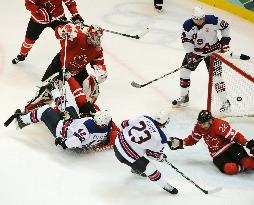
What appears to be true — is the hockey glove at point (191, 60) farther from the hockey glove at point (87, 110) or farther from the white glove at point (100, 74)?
the hockey glove at point (87, 110)

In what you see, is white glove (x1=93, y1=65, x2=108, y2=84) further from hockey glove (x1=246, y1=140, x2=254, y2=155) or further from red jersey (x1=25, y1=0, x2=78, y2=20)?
hockey glove (x1=246, y1=140, x2=254, y2=155)

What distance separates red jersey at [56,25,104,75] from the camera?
3764 millimetres

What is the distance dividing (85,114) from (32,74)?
1115 mm

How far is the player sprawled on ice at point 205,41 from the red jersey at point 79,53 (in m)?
0.64

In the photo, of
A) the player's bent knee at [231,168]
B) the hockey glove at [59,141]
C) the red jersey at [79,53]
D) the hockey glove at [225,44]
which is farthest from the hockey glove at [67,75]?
the player's bent knee at [231,168]

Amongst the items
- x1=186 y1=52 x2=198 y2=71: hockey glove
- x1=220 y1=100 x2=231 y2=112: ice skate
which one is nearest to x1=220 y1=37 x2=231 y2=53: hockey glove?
x1=186 y1=52 x2=198 y2=71: hockey glove

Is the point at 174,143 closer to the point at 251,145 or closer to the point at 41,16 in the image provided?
the point at 251,145

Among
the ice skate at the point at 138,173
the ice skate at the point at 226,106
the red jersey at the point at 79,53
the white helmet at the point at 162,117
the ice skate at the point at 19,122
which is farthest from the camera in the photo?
the ice skate at the point at 226,106

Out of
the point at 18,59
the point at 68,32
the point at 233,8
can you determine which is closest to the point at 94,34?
the point at 68,32

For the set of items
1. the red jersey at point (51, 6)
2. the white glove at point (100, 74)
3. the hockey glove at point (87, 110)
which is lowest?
the hockey glove at point (87, 110)

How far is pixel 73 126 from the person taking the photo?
11.1ft

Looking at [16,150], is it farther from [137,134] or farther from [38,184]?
[137,134]

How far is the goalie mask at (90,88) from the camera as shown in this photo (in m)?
3.79

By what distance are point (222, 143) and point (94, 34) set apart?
1.14m
